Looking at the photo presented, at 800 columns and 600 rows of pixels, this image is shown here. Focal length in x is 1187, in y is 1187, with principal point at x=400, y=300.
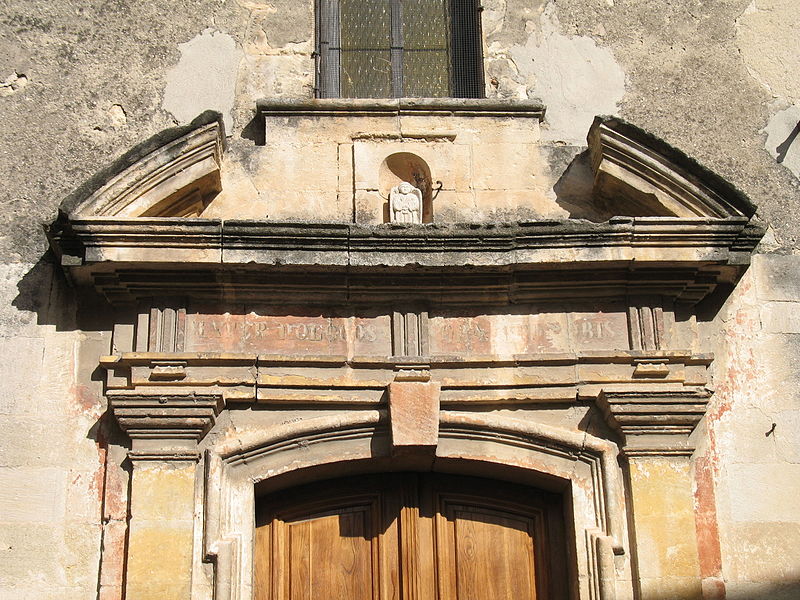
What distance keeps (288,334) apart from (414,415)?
693mm

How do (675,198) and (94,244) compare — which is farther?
(675,198)

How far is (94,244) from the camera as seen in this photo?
16.9 feet

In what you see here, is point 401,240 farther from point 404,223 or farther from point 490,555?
point 490,555

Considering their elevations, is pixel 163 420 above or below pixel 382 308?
below

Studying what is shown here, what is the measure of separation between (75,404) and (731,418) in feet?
9.62

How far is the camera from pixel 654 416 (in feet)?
17.0

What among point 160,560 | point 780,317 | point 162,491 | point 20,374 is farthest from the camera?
point 780,317

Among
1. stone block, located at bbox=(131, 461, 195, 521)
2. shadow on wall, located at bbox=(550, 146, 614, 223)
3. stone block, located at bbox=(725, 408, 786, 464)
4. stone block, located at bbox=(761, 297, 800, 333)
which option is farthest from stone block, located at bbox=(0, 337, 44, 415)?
stone block, located at bbox=(761, 297, 800, 333)

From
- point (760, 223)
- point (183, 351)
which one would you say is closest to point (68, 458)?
point (183, 351)

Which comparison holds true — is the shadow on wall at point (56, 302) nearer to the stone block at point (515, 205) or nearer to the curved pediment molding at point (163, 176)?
the curved pediment molding at point (163, 176)

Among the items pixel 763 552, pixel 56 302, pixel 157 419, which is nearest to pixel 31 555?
pixel 157 419

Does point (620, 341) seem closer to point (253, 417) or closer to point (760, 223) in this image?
point (760, 223)

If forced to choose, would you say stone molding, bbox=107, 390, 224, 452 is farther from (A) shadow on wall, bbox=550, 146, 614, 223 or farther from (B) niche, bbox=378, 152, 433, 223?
(A) shadow on wall, bbox=550, 146, 614, 223

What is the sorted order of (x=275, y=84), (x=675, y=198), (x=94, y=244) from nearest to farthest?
1. (x=94, y=244)
2. (x=675, y=198)
3. (x=275, y=84)
